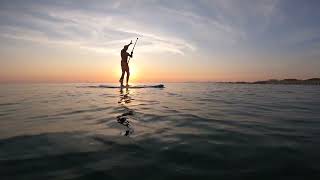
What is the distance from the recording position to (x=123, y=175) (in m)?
2.92

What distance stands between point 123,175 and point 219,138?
7.77 feet

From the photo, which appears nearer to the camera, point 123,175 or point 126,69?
point 123,175

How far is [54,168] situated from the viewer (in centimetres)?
310

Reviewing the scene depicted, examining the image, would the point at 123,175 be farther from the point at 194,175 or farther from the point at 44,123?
the point at 44,123

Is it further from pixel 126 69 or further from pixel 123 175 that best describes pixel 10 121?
pixel 126 69

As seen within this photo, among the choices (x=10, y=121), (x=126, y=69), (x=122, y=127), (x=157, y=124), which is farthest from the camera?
(x=126, y=69)

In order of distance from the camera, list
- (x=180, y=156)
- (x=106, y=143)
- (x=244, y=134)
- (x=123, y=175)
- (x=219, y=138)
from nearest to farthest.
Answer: (x=123, y=175)
(x=180, y=156)
(x=106, y=143)
(x=219, y=138)
(x=244, y=134)

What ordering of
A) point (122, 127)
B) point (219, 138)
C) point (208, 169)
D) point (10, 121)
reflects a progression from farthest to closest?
point (10, 121) → point (122, 127) → point (219, 138) → point (208, 169)

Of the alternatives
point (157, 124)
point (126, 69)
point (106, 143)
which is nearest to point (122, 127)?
point (157, 124)

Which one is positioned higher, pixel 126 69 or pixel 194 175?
pixel 126 69

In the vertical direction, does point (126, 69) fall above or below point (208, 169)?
above

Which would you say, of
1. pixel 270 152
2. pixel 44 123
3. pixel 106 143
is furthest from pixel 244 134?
pixel 44 123

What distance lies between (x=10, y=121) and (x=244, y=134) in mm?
5964

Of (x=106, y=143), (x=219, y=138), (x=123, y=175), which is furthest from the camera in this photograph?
(x=219, y=138)
